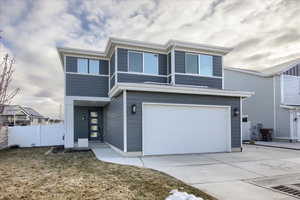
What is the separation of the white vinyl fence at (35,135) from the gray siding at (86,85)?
2.77 meters

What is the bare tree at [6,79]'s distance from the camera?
→ 22.1ft

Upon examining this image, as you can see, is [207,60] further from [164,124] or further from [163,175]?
[163,175]

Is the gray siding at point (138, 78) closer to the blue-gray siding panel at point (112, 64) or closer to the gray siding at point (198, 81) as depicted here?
the gray siding at point (198, 81)

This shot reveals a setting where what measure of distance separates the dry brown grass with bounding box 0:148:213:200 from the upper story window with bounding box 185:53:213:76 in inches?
294

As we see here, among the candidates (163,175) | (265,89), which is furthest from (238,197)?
Result: (265,89)

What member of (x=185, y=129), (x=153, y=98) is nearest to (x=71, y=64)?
(x=153, y=98)

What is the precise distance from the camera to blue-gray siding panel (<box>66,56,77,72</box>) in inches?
470

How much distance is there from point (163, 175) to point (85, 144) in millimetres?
6820

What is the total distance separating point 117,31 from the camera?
38.0ft

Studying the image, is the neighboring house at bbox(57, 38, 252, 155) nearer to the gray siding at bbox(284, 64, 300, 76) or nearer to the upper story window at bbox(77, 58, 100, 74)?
the upper story window at bbox(77, 58, 100, 74)

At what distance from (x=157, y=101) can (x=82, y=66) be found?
5.98 meters

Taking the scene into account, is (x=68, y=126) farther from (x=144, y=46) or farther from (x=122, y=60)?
(x=144, y=46)

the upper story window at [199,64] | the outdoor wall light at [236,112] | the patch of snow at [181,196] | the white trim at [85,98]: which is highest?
the upper story window at [199,64]

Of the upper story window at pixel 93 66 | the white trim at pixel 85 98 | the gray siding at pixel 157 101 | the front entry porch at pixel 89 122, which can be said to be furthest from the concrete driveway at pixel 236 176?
the front entry porch at pixel 89 122
